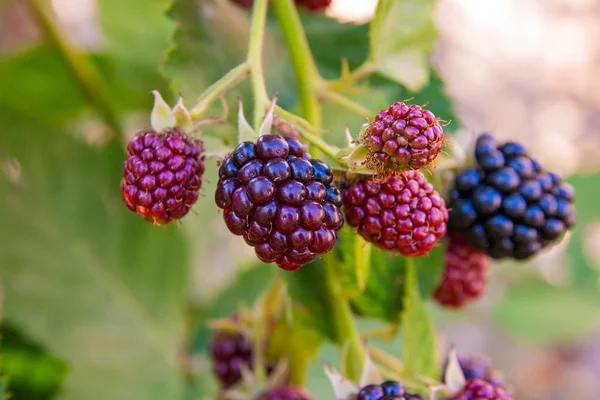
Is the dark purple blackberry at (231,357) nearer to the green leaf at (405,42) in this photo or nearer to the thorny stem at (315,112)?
the thorny stem at (315,112)

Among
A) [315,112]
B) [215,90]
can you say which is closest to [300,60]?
[315,112]

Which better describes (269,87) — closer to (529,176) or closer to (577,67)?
(529,176)

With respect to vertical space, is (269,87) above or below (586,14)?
above

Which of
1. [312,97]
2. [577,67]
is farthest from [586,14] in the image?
[312,97]

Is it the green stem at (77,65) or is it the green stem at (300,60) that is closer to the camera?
the green stem at (300,60)

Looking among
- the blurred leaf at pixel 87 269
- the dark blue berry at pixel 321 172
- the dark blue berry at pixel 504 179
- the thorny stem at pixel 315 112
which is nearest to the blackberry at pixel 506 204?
the dark blue berry at pixel 504 179

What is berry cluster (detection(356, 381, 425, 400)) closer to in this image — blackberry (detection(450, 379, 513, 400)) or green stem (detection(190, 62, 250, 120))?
blackberry (detection(450, 379, 513, 400))
